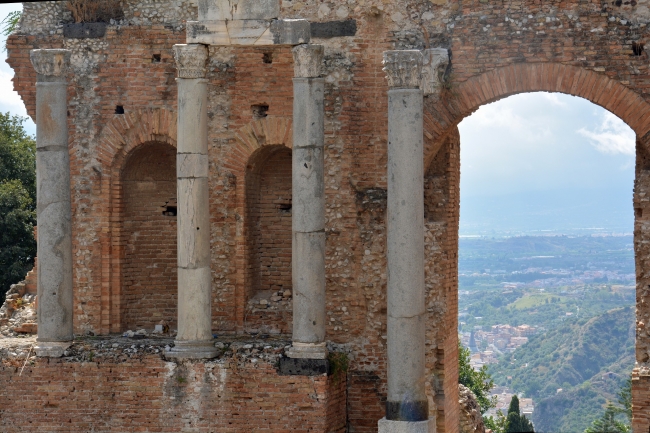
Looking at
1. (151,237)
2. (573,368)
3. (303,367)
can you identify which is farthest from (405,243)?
(573,368)

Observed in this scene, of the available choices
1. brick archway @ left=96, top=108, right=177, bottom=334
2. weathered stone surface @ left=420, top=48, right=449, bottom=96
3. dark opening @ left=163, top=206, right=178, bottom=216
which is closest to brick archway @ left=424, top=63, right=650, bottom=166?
weathered stone surface @ left=420, top=48, right=449, bottom=96

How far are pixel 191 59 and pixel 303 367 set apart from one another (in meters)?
5.07

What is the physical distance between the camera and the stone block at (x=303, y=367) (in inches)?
727

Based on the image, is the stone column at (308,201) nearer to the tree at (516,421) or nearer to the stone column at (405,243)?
the stone column at (405,243)

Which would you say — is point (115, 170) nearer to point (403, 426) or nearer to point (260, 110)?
point (260, 110)

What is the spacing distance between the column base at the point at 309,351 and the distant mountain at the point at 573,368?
23.2 m

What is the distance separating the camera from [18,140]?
1347 inches

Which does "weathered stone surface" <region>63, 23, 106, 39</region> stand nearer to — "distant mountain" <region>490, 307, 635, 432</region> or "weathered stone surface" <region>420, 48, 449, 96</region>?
"weathered stone surface" <region>420, 48, 449, 96</region>

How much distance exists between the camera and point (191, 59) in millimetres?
18750

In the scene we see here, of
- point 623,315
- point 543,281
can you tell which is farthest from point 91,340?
point 543,281

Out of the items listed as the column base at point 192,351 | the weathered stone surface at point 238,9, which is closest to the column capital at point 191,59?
the weathered stone surface at point 238,9

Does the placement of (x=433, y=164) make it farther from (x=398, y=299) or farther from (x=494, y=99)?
(x=398, y=299)

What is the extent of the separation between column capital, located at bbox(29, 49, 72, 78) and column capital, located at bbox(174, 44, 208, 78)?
6.51 ft

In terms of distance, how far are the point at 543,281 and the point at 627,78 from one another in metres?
67.1
